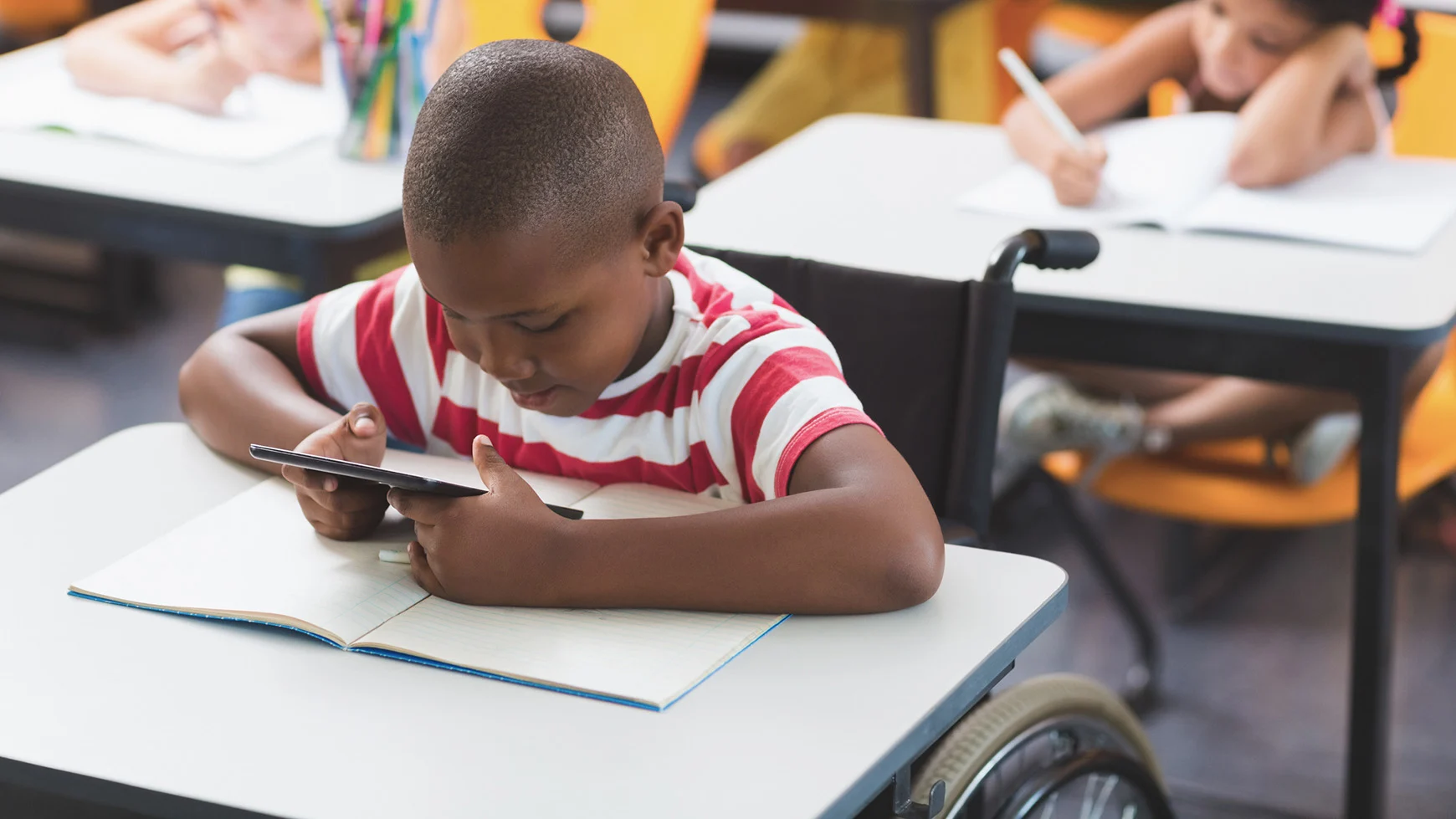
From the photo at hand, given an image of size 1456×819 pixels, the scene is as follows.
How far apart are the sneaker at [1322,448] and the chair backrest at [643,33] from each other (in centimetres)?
115

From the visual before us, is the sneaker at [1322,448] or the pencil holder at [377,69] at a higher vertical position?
the pencil holder at [377,69]

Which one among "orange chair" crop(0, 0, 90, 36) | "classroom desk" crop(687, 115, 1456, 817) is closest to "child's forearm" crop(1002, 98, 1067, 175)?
"classroom desk" crop(687, 115, 1456, 817)

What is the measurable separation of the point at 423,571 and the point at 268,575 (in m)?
0.10

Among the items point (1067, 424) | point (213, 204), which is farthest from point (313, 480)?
point (1067, 424)

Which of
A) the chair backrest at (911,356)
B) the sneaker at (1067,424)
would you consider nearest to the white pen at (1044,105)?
the sneaker at (1067,424)

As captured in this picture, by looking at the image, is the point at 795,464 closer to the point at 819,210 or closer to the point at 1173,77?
the point at 819,210

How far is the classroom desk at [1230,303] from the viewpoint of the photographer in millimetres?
1580

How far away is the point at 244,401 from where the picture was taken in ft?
4.21

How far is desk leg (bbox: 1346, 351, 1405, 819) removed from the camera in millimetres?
1587

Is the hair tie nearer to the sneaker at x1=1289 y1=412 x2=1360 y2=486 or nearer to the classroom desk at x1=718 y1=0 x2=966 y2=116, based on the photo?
the sneaker at x1=1289 y1=412 x2=1360 y2=486

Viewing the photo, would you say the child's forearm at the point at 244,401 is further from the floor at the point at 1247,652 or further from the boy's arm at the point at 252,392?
the floor at the point at 1247,652

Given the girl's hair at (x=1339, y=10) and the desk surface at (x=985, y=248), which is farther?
the girl's hair at (x=1339, y=10)

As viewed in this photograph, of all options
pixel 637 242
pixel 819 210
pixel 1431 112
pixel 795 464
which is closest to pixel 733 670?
pixel 795 464

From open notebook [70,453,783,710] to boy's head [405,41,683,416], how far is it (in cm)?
14
